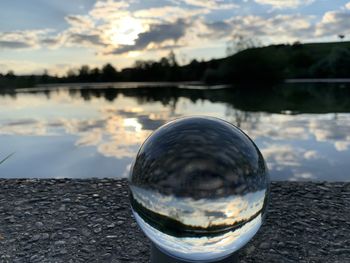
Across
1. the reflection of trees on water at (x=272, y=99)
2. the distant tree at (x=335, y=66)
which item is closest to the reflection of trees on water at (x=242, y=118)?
the reflection of trees on water at (x=272, y=99)

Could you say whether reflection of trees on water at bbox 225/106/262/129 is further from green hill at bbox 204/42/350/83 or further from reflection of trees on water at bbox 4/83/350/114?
green hill at bbox 204/42/350/83

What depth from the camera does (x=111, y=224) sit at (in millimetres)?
5648

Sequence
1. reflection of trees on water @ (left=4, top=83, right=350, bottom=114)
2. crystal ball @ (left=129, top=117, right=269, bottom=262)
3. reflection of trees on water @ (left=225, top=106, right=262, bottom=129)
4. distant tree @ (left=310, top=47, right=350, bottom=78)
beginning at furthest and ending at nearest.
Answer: distant tree @ (left=310, top=47, right=350, bottom=78) → reflection of trees on water @ (left=4, top=83, right=350, bottom=114) → reflection of trees on water @ (left=225, top=106, right=262, bottom=129) → crystal ball @ (left=129, top=117, right=269, bottom=262)

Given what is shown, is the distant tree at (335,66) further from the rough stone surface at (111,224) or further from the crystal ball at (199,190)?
the crystal ball at (199,190)

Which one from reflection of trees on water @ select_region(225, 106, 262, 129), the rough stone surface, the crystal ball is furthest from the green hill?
the crystal ball

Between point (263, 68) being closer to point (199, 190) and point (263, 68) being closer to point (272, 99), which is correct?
point (272, 99)

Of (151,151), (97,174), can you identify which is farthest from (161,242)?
(97,174)

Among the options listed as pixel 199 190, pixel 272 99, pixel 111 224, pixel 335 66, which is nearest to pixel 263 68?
pixel 335 66

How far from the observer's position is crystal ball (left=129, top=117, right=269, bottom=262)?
308 cm

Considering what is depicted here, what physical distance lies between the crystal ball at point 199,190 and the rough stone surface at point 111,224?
5.28 feet

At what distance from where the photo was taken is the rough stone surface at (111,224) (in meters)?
4.84

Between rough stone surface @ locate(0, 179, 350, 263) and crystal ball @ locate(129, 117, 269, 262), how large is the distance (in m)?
1.61

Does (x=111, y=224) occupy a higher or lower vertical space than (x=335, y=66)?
lower

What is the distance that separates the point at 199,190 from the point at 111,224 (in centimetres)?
293
